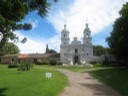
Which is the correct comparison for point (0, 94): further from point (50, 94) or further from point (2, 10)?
point (2, 10)

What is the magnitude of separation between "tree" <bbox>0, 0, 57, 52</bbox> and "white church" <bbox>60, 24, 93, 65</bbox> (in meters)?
77.8

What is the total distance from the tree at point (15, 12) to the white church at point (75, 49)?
77797mm

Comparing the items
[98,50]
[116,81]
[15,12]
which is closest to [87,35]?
[98,50]

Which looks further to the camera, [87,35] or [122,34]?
[87,35]

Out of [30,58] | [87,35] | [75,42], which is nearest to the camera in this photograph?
[87,35]

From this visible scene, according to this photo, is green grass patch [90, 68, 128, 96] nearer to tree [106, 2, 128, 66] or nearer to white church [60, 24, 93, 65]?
tree [106, 2, 128, 66]

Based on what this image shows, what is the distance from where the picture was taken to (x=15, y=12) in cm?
1548

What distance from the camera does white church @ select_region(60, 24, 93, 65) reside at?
315 feet

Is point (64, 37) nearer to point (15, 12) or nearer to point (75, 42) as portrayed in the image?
point (75, 42)

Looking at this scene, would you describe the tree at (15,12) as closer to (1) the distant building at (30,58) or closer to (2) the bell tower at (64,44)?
(2) the bell tower at (64,44)

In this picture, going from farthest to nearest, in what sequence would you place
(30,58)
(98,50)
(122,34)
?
(98,50)
(30,58)
(122,34)

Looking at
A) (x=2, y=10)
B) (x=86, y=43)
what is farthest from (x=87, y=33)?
(x=2, y=10)

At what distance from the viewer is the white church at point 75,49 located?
315ft

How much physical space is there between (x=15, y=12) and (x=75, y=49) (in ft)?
272
